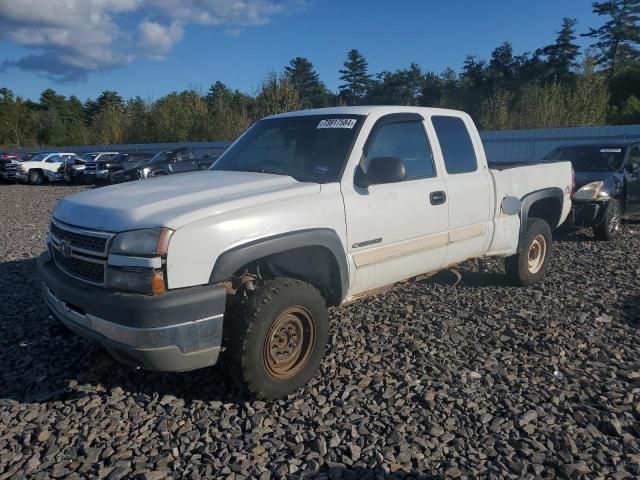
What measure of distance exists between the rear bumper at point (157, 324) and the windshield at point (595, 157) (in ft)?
28.0

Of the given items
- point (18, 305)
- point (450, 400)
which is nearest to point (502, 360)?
point (450, 400)

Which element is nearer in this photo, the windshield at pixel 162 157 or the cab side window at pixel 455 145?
the cab side window at pixel 455 145

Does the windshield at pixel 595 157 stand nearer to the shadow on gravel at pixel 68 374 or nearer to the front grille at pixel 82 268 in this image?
the shadow on gravel at pixel 68 374

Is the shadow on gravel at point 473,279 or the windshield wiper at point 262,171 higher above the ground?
the windshield wiper at point 262,171

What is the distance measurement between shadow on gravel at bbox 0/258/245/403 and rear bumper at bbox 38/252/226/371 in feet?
1.40

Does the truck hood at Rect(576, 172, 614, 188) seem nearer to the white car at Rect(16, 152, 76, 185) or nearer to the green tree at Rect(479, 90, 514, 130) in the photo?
the green tree at Rect(479, 90, 514, 130)

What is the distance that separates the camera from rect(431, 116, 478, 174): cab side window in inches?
199

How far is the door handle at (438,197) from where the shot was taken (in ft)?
15.4

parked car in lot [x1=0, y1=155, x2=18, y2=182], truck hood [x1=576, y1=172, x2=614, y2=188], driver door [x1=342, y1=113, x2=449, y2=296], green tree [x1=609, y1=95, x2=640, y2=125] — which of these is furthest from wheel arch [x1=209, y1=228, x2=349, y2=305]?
green tree [x1=609, y1=95, x2=640, y2=125]

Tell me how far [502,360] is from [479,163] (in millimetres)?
1963

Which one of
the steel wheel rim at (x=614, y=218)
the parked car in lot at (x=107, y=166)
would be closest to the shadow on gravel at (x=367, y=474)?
the steel wheel rim at (x=614, y=218)

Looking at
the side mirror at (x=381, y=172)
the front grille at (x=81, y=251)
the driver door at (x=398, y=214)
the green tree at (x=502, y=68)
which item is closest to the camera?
the front grille at (x=81, y=251)

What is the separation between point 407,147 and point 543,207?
2.82m

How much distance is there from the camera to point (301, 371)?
12.7ft
